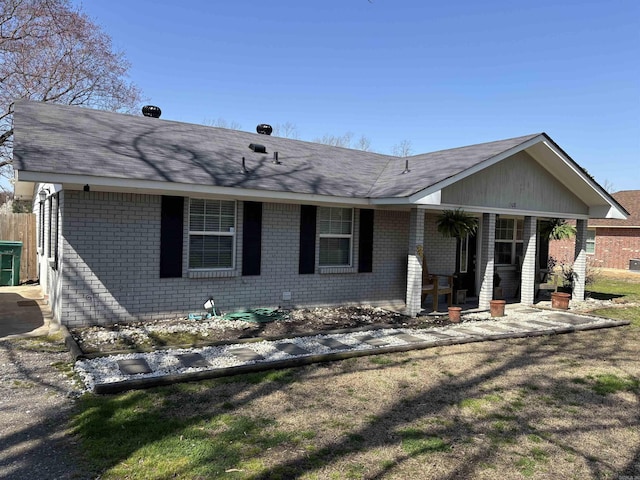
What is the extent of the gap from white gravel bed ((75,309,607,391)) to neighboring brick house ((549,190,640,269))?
18.8 m

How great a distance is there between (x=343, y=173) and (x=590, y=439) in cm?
833

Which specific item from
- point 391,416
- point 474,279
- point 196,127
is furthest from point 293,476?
point 474,279

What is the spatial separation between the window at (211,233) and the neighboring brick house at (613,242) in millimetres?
22824

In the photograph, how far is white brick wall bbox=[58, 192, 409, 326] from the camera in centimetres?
781

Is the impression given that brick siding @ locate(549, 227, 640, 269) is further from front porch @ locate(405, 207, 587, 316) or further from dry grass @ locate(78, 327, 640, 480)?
dry grass @ locate(78, 327, 640, 480)

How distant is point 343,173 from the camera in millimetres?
11562

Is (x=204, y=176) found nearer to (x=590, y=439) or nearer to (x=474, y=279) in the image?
(x=590, y=439)

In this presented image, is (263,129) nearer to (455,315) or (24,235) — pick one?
(455,315)

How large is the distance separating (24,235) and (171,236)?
979cm

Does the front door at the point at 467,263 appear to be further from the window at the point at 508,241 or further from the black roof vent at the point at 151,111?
the black roof vent at the point at 151,111

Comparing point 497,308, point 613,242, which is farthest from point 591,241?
point 497,308

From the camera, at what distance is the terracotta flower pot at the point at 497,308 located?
34.0 ft

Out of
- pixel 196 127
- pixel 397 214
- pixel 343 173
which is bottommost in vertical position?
pixel 397 214

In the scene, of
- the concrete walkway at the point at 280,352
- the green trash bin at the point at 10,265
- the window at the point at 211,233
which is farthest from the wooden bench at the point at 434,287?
the green trash bin at the point at 10,265
